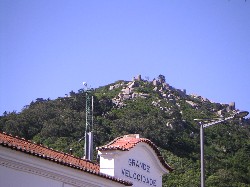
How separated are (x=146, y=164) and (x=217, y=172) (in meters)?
34.5

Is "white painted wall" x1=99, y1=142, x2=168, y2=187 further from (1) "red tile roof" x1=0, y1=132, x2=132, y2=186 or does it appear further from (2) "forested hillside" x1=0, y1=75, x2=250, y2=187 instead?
(2) "forested hillside" x1=0, y1=75, x2=250, y2=187

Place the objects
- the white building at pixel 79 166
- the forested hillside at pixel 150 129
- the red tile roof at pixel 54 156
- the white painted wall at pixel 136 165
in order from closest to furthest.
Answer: the white building at pixel 79 166
the red tile roof at pixel 54 156
the white painted wall at pixel 136 165
the forested hillside at pixel 150 129

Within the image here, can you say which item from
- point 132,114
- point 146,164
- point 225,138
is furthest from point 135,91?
point 146,164

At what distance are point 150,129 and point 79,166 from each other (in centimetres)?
5770

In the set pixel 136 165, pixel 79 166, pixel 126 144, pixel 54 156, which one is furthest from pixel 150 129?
pixel 79 166

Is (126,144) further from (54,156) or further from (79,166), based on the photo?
(79,166)

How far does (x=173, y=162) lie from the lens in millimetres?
58969

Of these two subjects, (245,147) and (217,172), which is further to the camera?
(245,147)

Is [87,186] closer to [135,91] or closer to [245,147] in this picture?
[245,147]

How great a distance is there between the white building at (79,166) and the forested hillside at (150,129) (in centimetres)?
1913

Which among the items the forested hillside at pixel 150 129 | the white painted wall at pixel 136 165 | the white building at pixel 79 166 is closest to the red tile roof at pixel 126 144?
the white building at pixel 79 166

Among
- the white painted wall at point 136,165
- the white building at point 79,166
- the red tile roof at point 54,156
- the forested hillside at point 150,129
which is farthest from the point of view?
the forested hillside at point 150,129

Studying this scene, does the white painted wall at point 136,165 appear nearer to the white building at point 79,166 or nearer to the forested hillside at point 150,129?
the white building at point 79,166

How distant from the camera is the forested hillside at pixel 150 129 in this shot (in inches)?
2052
